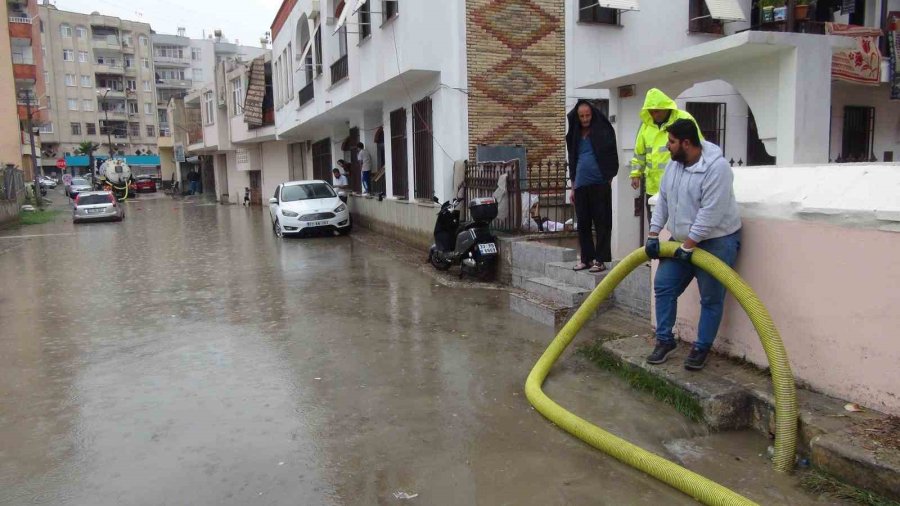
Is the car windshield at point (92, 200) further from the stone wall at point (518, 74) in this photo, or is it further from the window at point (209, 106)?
the stone wall at point (518, 74)

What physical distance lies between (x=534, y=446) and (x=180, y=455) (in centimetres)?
212

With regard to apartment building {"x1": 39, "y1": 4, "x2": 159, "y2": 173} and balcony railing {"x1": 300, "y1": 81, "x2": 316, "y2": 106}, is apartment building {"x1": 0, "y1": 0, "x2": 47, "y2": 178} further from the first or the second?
apartment building {"x1": 39, "y1": 4, "x2": 159, "y2": 173}

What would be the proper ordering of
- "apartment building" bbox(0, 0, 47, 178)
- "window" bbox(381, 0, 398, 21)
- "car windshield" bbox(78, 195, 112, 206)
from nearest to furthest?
"window" bbox(381, 0, 398, 21) → "car windshield" bbox(78, 195, 112, 206) → "apartment building" bbox(0, 0, 47, 178)

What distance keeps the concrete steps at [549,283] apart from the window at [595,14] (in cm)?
546

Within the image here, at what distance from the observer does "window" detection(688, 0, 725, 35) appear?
43.4 ft

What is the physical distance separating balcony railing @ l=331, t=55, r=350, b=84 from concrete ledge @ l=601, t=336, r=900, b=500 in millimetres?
12534

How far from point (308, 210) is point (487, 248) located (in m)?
8.54

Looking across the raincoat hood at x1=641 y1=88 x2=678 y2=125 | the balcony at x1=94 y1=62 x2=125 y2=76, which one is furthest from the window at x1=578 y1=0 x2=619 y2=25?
the balcony at x1=94 y1=62 x2=125 y2=76

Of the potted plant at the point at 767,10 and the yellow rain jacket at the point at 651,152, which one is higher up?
the potted plant at the point at 767,10

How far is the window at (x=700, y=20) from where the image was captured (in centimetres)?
1324

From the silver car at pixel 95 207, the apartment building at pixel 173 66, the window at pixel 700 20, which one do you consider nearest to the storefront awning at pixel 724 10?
the window at pixel 700 20

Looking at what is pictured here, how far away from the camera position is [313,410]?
468cm

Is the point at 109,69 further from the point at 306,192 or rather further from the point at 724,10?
the point at 724,10

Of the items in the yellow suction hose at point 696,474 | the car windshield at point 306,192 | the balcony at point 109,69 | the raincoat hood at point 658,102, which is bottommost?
the yellow suction hose at point 696,474
